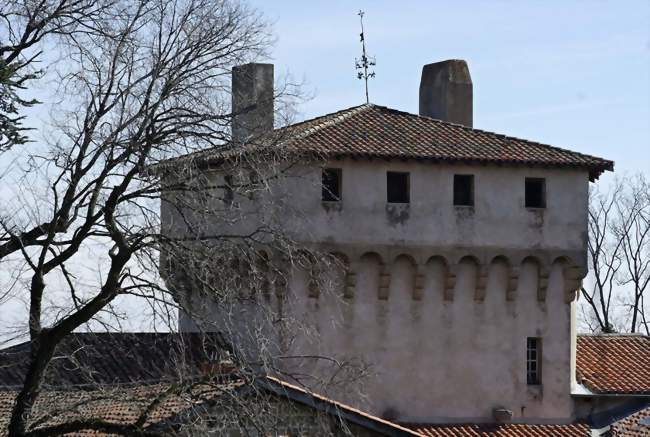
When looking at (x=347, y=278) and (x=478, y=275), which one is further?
(x=478, y=275)

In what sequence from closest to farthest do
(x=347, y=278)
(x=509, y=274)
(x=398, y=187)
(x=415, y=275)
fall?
(x=347, y=278)
(x=415, y=275)
(x=398, y=187)
(x=509, y=274)

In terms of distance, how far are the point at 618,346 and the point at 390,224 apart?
7.65 metres

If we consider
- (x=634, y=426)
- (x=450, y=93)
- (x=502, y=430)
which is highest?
(x=450, y=93)

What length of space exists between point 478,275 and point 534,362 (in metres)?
2.37

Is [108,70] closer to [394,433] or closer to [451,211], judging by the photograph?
[394,433]

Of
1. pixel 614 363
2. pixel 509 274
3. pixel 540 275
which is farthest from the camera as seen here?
pixel 614 363

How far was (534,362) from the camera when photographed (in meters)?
36.9

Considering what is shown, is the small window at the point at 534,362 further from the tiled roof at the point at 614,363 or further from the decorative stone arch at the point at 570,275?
the tiled roof at the point at 614,363

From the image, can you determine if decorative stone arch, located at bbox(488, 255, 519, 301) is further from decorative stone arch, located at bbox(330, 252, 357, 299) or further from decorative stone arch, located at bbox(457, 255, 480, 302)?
decorative stone arch, located at bbox(330, 252, 357, 299)

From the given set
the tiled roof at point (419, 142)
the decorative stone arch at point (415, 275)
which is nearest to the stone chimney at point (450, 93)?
the tiled roof at point (419, 142)

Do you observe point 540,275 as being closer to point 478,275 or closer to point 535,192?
point 478,275

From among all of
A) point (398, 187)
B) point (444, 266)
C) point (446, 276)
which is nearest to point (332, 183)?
point (398, 187)

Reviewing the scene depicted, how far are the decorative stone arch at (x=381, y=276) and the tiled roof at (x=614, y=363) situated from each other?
551 cm

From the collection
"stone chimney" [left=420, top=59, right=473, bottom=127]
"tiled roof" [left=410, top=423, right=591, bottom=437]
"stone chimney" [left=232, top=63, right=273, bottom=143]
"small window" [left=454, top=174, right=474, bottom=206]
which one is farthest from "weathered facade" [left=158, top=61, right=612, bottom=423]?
"stone chimney" [left=232, top=63, right=273, bottom=143]
